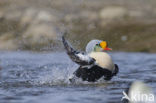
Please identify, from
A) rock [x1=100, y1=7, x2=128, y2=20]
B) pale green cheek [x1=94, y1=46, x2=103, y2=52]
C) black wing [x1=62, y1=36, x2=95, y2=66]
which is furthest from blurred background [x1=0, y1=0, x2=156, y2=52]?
black wing [x1=62, y1=36, x2=95, y2=66]

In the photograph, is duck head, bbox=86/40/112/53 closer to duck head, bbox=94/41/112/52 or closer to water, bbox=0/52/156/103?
duck head, bbox=94/41/112/52

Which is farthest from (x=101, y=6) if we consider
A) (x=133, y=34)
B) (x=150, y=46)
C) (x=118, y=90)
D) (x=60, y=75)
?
(x=118, y=90)

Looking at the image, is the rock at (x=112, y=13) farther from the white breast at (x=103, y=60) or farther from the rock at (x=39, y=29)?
the white breast at (x=103, y=60)

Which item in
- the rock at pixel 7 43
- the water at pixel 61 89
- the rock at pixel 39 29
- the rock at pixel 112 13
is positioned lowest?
the water at pixel 61 89

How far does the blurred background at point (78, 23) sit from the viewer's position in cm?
1477

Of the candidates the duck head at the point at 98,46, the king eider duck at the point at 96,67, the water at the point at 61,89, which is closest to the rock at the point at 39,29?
the water at the point at 61,89

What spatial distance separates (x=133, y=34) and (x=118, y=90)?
9971 mm

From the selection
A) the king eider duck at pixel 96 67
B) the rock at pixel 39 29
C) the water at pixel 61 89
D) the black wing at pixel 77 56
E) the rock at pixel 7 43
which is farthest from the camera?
the rock at pixel 39 29

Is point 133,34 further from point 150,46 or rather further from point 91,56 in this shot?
point 91,56

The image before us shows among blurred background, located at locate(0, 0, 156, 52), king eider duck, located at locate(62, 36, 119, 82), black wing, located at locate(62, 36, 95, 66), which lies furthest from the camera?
blurred background, located at locate(0, 0, 156, 52)

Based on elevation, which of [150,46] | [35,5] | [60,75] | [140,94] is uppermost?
[35,5]

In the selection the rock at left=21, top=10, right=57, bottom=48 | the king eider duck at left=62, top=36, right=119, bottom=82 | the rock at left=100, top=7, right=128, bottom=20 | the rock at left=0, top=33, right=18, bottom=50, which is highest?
the rock at left=100, top=7, right=128, bottom=20

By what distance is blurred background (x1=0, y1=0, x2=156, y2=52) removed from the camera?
48.4 ft

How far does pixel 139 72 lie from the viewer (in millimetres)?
7855
